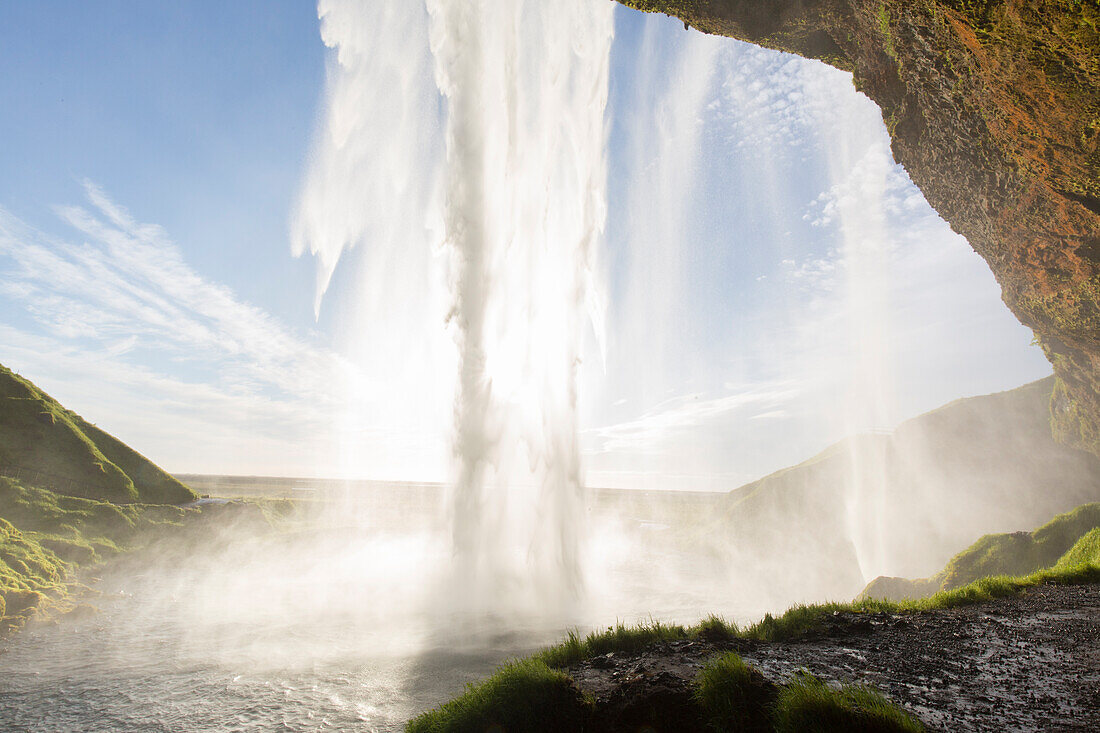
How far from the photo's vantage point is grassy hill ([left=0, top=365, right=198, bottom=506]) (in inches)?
1009

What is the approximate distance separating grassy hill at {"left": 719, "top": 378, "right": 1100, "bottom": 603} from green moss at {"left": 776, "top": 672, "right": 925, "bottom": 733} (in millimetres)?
30703

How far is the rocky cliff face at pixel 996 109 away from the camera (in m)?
9.63

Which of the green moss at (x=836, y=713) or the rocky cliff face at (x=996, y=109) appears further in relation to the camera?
the rocky cliff face at (x=996, y=109)

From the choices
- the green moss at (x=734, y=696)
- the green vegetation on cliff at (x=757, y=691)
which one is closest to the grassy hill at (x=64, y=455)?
the green vegetation on cliff at (x=757, y=691)

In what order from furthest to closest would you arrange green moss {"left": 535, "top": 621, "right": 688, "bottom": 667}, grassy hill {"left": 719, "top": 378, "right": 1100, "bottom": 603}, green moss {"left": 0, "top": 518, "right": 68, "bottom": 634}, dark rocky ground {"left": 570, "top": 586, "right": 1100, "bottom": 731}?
grassy hill {"left": 719, "top": 378, "right": 1100, "bottom": 603}
green moss {"left": 0, "top": 518, "right": 68, "bottom": 634}
green moss {"left": 535, "top": 621, "right": 688, "bottom": 667}
dark rocky ground {"left": 570, "top": 586, "right": 1100, "bottom": 731}

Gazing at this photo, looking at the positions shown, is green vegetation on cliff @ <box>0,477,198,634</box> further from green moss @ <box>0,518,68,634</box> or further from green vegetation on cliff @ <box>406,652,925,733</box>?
green vegetation on cliff @ <box>406,652,925,733</box>

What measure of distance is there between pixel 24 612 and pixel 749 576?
4247 centimetres

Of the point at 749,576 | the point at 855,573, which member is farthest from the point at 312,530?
the point at 855,573

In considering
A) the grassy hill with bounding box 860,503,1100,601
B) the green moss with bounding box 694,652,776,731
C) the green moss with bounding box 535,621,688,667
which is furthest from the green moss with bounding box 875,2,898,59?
the grassy hill with bounding box 860,503,1100,601

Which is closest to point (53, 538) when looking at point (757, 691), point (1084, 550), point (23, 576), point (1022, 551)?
point (23, 576)

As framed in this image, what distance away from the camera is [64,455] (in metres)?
27.5

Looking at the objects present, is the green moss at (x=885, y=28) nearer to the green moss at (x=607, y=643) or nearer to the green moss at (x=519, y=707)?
the green moss at (x=607, y=643)

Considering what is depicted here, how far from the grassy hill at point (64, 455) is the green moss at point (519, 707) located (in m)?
33.8

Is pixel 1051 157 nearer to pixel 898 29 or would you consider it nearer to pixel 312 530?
pixel 898 29
